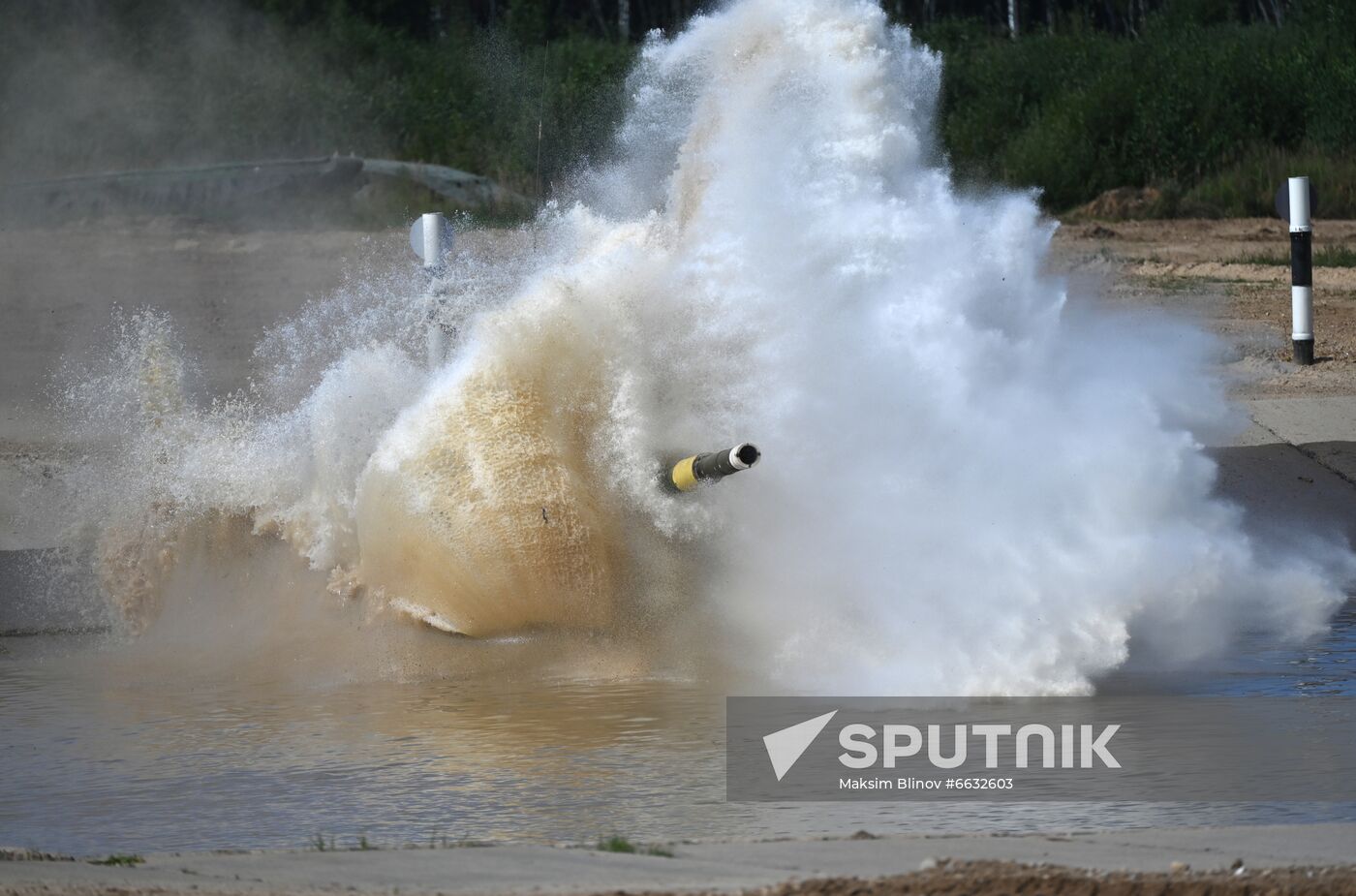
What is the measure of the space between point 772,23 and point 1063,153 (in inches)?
706

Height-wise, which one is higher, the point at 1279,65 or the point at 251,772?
the point at 1279,65

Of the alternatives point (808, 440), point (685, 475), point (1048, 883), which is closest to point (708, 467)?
point (685, 475)

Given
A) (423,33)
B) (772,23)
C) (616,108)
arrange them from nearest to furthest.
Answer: (772,23), (616,108), (423,33)

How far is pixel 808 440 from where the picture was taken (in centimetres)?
741

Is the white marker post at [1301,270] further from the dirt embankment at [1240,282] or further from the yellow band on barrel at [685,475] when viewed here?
the yellow band on barrel at [685,475]

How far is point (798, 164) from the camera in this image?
7.73 meters

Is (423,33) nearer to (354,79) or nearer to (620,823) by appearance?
(354,79)

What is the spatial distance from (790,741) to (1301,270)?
693 centimetres

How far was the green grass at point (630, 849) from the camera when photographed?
185 inches

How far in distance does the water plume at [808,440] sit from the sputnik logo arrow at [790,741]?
1.73 feet

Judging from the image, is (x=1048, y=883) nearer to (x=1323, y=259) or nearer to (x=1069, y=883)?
(x=1069, y=883)

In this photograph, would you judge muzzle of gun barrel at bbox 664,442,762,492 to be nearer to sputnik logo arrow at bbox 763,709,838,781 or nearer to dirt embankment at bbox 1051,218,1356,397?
sputnik logo arrow at bbox 763,709,838,781

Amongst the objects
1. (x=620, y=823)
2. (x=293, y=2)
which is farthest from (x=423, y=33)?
(x=620, y=823)

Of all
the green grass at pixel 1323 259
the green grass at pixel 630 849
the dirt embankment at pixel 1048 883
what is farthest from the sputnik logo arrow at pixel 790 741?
the green grass at pixel 1323 259
